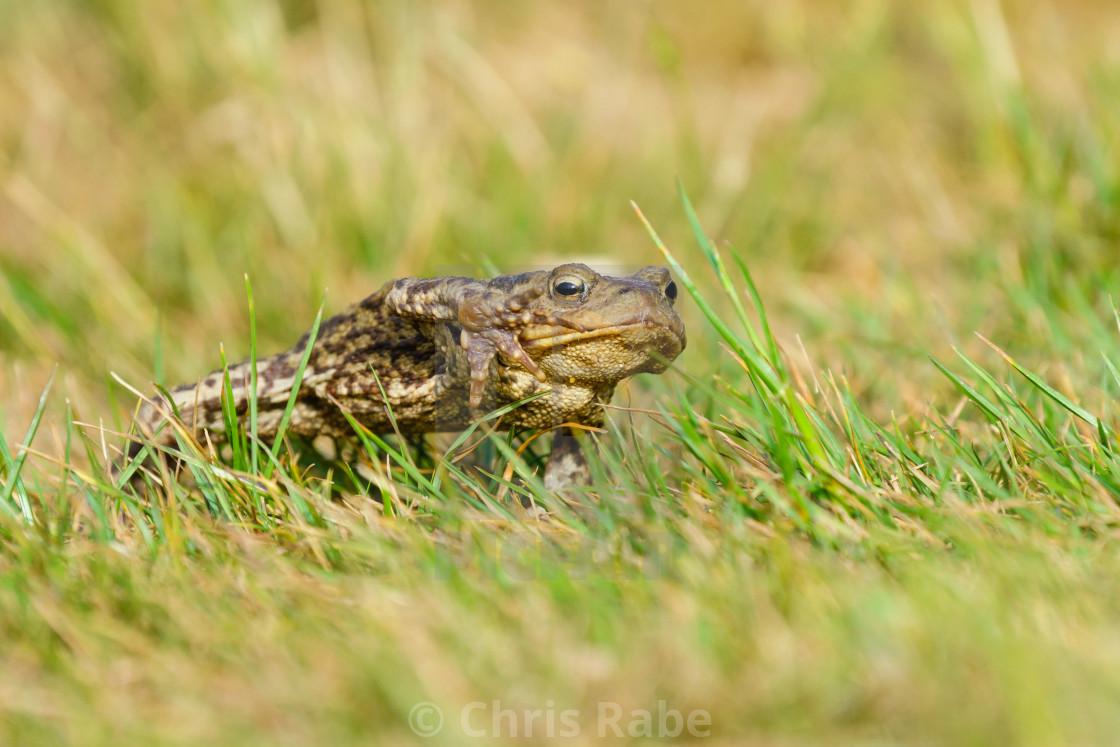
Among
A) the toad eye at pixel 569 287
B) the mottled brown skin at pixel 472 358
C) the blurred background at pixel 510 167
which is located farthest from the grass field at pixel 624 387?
the toad eye at pixel 569 287

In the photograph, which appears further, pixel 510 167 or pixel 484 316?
pixel 510 167

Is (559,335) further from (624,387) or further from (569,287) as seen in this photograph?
(624,387)

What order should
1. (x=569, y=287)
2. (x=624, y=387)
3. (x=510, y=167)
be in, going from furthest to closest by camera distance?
(x=510, y=167), (x=624, y=387), (x=569, y=287)

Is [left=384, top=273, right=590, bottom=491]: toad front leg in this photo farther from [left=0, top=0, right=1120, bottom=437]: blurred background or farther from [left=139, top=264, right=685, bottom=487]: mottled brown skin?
[left=0, top=0, right=1120, bottom=437]: blurred background

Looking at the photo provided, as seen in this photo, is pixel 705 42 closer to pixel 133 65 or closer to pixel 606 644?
pixel 133 65

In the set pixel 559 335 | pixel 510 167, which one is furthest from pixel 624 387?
pixel 510 167

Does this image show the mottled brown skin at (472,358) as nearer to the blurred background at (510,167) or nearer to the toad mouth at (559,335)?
the toad mouth at (559,335)

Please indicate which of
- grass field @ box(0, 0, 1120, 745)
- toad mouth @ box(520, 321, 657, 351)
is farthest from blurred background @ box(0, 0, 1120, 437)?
toad mouth @ box(520, 321, 657, 351)
